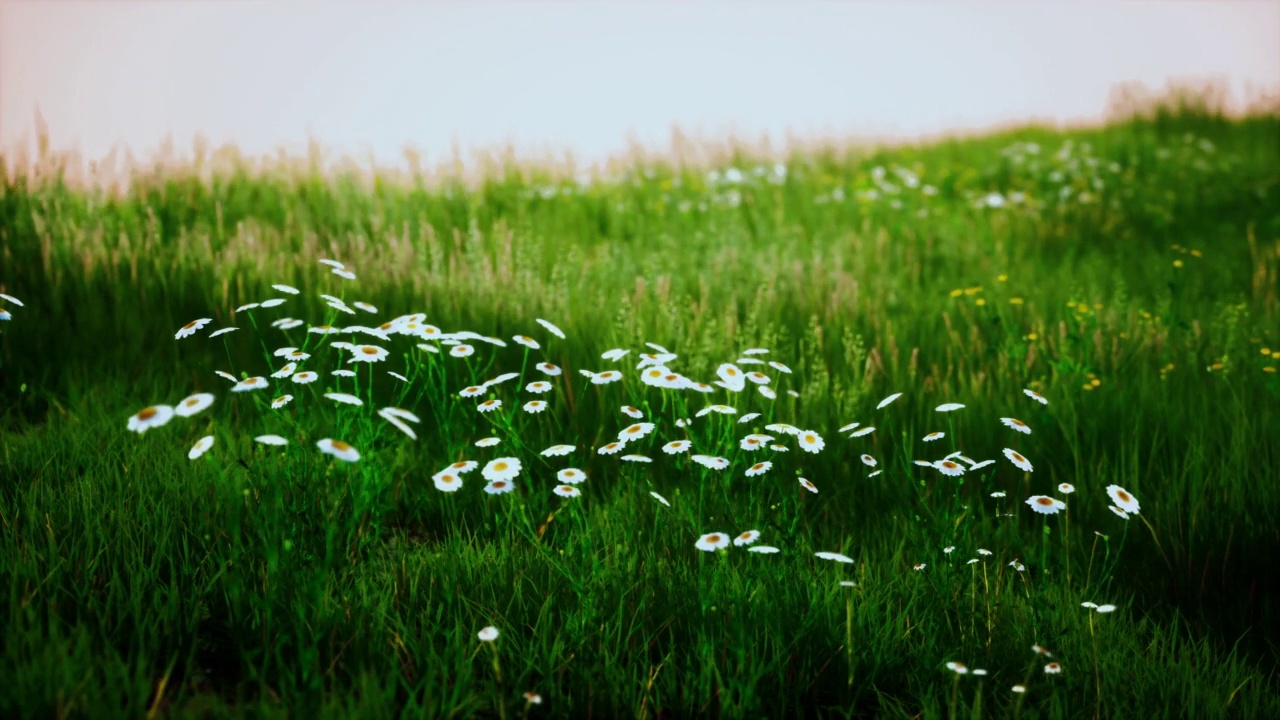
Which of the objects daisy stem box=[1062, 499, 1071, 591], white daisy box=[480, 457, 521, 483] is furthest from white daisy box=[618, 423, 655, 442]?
daisy stem box=[1062, 499, 1071, 591]

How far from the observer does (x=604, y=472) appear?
349 cm

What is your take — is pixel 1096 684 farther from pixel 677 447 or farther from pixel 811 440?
pixel 677 447

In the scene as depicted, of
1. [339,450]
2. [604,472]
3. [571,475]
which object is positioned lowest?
[604,472]

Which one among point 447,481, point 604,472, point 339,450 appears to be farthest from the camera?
point 604,472

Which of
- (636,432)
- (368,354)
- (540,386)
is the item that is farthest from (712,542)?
(368,354)

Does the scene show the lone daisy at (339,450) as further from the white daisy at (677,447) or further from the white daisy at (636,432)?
the white daisy at (677,447)

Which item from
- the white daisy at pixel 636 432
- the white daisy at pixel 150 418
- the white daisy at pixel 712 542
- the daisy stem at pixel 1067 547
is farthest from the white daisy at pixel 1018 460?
the white daisy at pixel 150 418

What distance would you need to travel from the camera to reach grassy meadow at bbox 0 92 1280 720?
2309mm

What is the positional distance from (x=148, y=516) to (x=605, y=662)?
4.99 feet

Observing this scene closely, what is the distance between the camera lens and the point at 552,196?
308 inches

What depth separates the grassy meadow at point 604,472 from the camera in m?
2.31

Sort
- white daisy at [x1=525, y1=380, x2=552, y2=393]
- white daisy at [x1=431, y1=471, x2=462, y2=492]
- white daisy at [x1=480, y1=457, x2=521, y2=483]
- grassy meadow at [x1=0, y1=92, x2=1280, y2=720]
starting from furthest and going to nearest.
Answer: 1. white daisy at [x1=525, y1=380, x2=552, y2=393]
2. white daisy at [x1=480, y1=457, x2=521, y2=483]
3. white daisy at [x1=431, y1=471, x2=462, y2=492]
4. grassy meadow at [x1=0, y1=92, x2=1280, y2=720]

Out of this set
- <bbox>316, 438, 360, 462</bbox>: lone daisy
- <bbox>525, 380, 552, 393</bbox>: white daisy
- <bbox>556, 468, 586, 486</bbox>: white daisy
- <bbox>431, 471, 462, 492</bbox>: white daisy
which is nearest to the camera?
<bbox>316, 438, 360, 462</bbox>: lone daisy

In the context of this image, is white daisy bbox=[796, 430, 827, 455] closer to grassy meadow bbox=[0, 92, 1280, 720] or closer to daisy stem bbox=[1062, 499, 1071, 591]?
grassy meadow bbox=[0, 92, 1280, 720]
